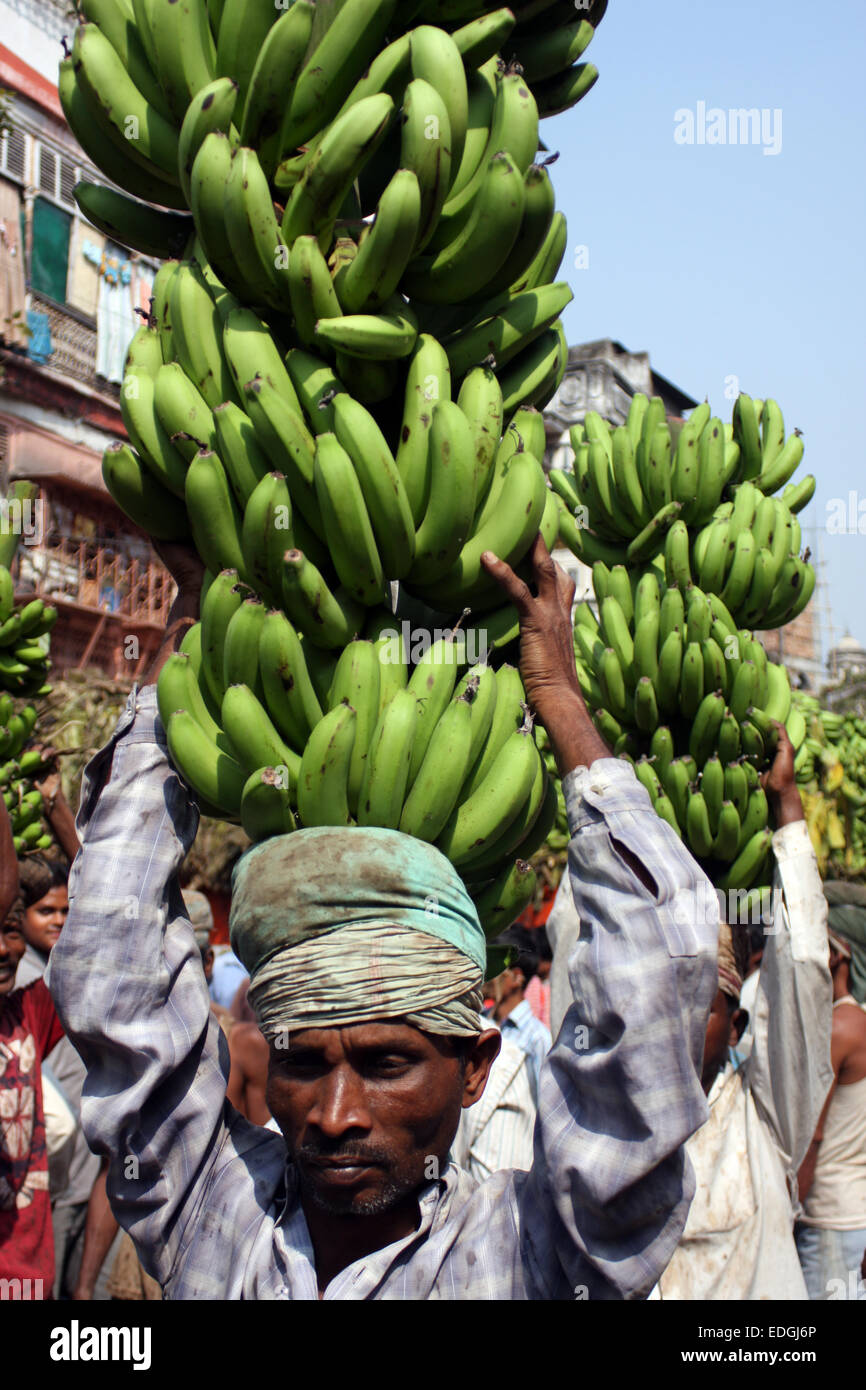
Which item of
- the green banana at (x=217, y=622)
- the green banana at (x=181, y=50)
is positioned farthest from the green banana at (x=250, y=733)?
the green banana at (x=181, y=50)

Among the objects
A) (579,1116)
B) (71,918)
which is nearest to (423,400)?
(71,918)

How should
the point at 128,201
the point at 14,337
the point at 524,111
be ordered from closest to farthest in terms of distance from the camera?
the point at 524,111 < the point at 128,201 < the point at 14,337

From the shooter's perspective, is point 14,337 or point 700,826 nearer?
point 700,826

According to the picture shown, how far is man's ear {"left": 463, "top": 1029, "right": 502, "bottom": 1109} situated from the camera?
75.0 inches

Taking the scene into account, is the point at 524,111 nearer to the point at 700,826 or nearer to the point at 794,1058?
the point at 794,1058

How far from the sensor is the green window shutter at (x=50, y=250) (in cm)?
1777

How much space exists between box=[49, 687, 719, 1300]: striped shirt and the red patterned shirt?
1.89 meters

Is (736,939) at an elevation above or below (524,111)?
below

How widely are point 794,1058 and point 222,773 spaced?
189 centimetres

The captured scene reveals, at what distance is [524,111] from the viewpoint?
2.21 m

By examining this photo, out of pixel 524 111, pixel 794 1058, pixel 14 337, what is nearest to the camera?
pixel 524 111

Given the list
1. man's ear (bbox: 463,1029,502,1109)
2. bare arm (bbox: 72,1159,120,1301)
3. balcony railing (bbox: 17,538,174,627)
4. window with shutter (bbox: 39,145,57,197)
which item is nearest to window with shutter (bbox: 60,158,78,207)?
window with shutter (bbox: 39,145,57,197)

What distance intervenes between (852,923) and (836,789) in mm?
6842

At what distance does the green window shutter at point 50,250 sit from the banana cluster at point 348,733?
17917 mm
